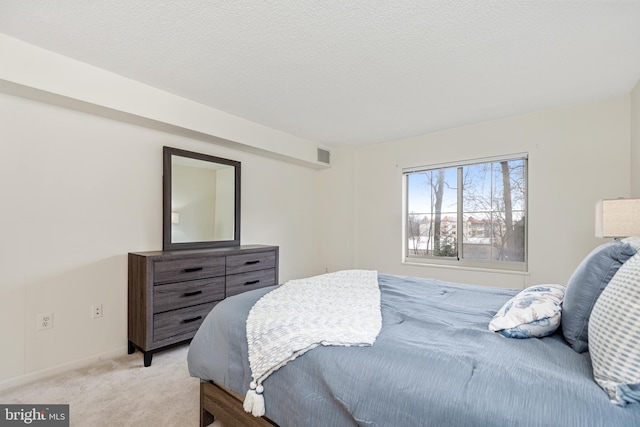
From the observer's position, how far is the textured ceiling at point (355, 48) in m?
1.68

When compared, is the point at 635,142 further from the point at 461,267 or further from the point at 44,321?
the point at 44,321

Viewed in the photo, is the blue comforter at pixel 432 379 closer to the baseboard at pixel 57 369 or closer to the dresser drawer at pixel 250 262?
the dresser drawer at pixel 250 262

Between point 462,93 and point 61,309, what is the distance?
147 inches

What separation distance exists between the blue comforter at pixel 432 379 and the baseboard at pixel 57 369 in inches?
62.7

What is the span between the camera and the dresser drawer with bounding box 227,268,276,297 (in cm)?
295

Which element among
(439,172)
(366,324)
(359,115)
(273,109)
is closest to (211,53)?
(273,109)

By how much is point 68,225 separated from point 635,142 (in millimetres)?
4731

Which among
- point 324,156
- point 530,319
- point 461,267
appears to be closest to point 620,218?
point 530,319

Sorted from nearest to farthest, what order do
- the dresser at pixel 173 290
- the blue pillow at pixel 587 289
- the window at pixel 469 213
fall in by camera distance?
the blue pillow at pixel 587 289 < the dresser at pixel 173 290 < the window at pixel 469 213

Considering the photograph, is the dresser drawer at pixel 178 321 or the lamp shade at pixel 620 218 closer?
the lamp shade at pixel 620 218

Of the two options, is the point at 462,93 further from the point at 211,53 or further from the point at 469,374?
the point at 469,374

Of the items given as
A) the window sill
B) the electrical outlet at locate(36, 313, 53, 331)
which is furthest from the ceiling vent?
the electrical outlet at locate(36, 313, 53, 331)

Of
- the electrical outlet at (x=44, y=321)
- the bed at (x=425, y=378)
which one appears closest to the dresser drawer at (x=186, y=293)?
the electrical outlet at (x=44, y=321)

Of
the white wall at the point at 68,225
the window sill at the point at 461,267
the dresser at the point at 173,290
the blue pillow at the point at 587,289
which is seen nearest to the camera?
the blue pillow at the point at 587,289
